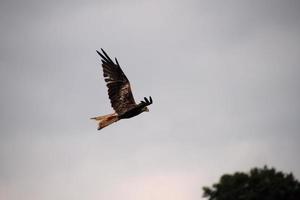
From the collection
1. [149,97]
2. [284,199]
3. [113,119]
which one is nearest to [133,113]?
[113,119]

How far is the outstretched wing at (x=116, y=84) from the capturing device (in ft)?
114

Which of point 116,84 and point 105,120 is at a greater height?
point 116,84

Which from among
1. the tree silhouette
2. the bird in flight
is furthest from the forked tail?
the tree silhouette

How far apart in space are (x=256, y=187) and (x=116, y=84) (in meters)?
14.3

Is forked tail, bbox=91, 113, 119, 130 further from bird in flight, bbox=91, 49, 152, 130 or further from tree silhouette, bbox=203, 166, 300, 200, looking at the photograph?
tree silhouette, bbox=203, 166, 300, 200

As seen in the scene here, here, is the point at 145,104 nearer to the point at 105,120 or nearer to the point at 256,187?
the point at 105,120

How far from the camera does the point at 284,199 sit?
42.2 m

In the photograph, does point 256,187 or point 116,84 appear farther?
point 256,187

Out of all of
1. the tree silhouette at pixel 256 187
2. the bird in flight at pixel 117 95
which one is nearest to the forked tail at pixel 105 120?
the bird in flight at pixel 117 95

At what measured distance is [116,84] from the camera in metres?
35.6

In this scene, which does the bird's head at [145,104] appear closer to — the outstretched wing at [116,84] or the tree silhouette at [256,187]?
the outstretched wing at [116,84]

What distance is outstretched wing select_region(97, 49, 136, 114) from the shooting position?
34.9 metres

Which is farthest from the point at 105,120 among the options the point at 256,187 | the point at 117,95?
the point at 256,187

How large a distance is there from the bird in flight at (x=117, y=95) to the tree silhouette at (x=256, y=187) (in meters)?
12.3
